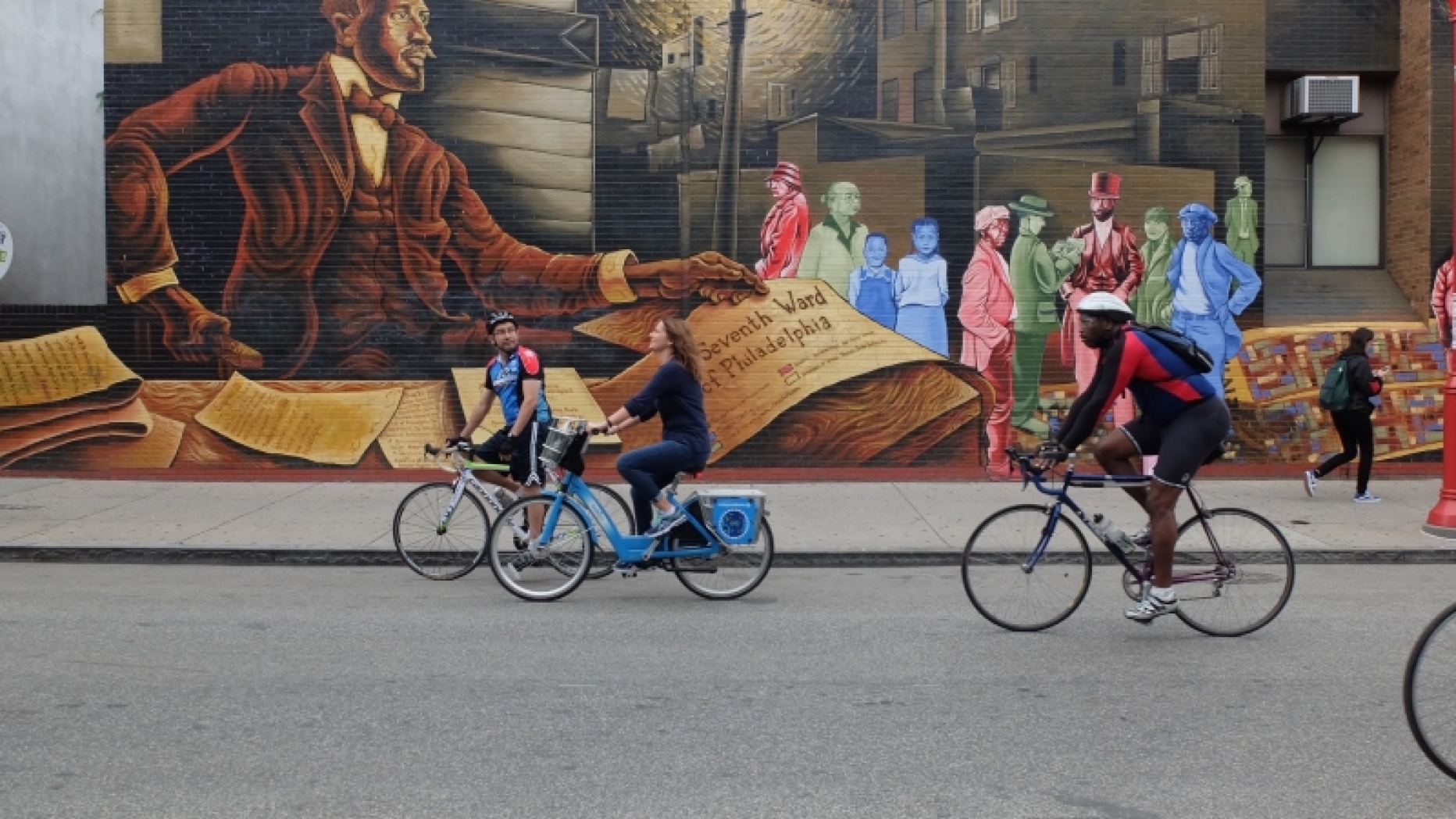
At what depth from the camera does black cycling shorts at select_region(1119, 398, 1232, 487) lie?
7070mm

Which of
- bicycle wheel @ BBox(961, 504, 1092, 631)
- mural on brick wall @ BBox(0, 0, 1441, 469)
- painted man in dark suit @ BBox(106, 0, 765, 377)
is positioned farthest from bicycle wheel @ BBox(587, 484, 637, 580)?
painted man in dark suit @ BBox(106, 0, 765, 377)

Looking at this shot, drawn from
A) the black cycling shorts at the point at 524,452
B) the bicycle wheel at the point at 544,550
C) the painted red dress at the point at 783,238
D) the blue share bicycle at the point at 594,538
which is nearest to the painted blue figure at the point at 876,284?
the painted red dress at the point at 783,238

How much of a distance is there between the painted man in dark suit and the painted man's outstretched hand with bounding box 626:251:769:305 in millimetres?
17

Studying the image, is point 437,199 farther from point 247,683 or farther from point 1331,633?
point 1331,633

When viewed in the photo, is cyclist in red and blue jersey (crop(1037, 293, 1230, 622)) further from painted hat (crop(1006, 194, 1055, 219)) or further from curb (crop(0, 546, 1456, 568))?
painted hat (crop(1006, 194, 1055, 219))

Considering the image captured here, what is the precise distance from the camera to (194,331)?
14414 mm

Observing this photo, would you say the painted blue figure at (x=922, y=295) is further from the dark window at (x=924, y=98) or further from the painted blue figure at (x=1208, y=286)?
the painted blue figure at (x=1208, y=286)

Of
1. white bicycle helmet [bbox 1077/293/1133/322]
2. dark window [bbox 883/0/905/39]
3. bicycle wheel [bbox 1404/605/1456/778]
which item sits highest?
dark window [bbox 883/0/905/39]

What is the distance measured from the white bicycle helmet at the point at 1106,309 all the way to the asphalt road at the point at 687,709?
177 cm

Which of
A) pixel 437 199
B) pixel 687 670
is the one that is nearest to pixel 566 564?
pixel 687 670

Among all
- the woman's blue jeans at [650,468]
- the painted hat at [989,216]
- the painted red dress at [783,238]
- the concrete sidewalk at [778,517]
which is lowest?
the concrete sidewalk at [778,517]

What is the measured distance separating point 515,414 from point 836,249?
5740mm

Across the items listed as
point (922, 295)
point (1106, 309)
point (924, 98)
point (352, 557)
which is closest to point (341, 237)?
point (352, 557)

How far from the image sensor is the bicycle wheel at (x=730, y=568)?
835cm
